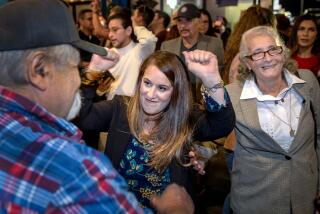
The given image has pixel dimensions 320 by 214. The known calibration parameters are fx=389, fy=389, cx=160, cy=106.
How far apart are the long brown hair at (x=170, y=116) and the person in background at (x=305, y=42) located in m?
2.32

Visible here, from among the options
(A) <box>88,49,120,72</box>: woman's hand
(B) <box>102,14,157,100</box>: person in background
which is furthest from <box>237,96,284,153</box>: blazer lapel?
(B) <box>102,14,157,100</box>: person in background

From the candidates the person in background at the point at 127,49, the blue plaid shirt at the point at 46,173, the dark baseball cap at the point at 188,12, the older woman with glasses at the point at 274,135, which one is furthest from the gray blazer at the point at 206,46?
the blue plaid shirt at the point at 46,173

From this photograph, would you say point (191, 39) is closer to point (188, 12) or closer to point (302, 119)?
point (188, 12)

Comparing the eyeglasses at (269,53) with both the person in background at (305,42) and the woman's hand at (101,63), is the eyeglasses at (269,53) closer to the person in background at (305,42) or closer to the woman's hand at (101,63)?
the woman's hand at (101,63)

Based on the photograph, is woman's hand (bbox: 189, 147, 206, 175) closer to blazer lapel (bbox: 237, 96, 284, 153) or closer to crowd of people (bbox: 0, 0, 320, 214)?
crowd of people (bbox: 0, 0, 320, 214)

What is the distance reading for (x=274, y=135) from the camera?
6.88 feet

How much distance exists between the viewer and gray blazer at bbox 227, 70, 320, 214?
207 centimetres

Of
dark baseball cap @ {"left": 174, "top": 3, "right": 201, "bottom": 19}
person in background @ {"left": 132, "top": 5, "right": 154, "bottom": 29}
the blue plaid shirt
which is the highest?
the blue plaid shirt

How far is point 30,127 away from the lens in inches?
34.4

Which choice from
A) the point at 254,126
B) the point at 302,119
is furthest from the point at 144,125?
the point at 302,119

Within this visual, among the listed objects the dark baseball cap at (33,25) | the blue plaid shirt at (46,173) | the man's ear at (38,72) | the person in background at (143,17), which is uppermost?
the dark baseball cap at (33,25)

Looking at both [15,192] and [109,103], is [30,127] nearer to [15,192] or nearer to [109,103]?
[15,192]

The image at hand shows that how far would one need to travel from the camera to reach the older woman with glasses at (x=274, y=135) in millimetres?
2078

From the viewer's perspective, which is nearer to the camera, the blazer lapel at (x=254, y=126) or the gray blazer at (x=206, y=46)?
the blazer lapel at (x=254, y=126)
